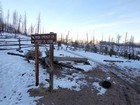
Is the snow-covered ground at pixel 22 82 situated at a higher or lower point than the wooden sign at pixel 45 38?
lower

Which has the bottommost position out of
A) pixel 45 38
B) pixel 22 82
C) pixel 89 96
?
pixel 89 96

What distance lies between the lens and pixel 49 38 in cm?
1155

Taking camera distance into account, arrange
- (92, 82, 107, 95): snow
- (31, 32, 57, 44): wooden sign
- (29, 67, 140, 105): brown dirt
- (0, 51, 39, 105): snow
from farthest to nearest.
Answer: (92, 82, 107, 95): snow, (31, 32, 57, 44): wooden sign, (0, 51, 39, 105): snow, (29, 67, 140, 105): brown dirt

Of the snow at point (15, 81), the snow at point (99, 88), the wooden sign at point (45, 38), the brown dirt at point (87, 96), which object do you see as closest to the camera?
the brown dirt at point (87, 96)

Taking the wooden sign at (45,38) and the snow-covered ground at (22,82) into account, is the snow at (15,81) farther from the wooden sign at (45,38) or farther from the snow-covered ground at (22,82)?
the wooden sign at (45,38)

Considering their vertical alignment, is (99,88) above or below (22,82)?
below

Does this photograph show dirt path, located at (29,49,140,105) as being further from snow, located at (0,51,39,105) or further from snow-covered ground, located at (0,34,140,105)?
snow, located at (0,51,39,105)

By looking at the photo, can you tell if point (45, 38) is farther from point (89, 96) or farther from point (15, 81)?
point (89, 96)

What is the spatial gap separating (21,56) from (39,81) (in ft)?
24.9

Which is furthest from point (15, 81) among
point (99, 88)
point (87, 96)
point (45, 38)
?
point (99, 88)

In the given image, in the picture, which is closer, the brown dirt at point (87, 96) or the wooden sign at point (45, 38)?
the brown dirt at point (87, 96)

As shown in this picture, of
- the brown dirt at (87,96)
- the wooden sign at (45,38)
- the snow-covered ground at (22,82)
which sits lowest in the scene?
the brown dirt at (87,96)

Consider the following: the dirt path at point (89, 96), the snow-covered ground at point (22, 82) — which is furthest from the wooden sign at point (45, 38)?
the dirt path at point (89, 96)

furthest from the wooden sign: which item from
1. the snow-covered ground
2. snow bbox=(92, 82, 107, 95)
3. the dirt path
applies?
snow bbox=(92, 82, 107, 95)
